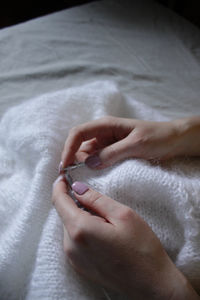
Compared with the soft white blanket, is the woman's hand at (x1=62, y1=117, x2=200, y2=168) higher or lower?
higher

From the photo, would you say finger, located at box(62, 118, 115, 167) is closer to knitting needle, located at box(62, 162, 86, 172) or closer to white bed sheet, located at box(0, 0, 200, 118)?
knitting needle, located at box(62, 162, 86, 172)

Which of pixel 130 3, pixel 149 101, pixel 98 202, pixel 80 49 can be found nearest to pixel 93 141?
pixel 98 202

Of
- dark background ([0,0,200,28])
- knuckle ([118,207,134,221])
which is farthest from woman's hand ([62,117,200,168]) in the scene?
dark background ([0,0,200,28])

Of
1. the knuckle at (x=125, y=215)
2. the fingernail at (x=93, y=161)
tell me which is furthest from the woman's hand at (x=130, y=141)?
the knuckle at (x=125, y=215)

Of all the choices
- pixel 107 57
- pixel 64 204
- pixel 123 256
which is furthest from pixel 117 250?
pixel 107 57

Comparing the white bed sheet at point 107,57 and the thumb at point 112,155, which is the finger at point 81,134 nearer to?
the thumb at point 112,155

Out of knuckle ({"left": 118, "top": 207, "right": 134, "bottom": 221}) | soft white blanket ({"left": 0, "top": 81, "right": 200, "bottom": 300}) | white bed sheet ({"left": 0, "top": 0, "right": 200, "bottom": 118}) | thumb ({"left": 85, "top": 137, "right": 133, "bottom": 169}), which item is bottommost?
soft white blanket ({"left": 0, "top": 81, "right": 200, "bottom": 300})
